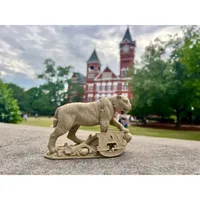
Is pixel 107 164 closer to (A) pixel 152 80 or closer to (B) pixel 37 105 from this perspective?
(A) pixel 152 80

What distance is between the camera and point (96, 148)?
3209mm

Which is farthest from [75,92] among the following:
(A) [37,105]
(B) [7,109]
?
(B) [7,109]

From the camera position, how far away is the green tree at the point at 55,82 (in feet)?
62.6

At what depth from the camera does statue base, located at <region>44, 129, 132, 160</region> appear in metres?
3.11

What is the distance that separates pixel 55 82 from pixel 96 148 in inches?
709

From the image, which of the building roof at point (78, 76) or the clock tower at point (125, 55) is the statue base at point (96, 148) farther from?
the building roof at point (78, 76)

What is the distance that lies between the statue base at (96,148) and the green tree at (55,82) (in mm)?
15629

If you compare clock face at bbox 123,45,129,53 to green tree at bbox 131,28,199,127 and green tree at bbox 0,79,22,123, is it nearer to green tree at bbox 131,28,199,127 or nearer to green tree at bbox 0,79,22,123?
green tree at bbox 131,28,199,127

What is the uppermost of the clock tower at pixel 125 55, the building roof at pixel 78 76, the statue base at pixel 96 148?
the clock tower at pixel 125 55

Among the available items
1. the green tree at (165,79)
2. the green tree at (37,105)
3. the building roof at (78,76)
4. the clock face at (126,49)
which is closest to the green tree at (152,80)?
the green tree at (165,79)

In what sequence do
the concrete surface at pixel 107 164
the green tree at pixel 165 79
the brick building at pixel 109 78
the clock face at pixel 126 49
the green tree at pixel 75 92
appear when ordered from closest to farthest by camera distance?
the concrete surface at pixel 107 164 < the green tree at pixel 165 79 < the green tree at pixel 75 92 < the brick building at pixel 109 78 < the clock face at pixel 126 49

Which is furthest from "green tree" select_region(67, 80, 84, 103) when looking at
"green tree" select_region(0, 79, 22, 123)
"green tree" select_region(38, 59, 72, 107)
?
"green tree" select_region(0, 79, 22, 123)
